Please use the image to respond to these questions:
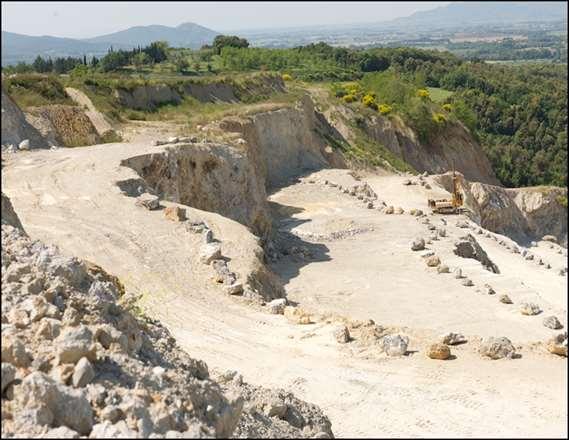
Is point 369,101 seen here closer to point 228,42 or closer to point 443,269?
point 228,42

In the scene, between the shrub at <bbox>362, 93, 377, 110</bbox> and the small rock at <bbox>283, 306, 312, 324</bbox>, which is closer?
the small rock at <bbox>283, 306, 312, 324</bbox>

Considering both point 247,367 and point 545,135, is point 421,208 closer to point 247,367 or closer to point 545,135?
point 247,367

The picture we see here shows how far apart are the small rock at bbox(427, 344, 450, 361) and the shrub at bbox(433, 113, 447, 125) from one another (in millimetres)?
39942

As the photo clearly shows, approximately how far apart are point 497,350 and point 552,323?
7.87ft

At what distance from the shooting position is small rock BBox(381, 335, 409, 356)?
35.2ft

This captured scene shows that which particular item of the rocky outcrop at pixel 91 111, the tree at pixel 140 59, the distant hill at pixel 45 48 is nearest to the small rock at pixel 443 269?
the distant hill at pixel 45 48

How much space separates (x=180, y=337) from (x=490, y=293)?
7.90 m

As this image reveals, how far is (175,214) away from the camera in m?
15.6

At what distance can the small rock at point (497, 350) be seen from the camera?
1055cm

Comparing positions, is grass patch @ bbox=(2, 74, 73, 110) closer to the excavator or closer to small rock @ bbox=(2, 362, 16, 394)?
the excavator

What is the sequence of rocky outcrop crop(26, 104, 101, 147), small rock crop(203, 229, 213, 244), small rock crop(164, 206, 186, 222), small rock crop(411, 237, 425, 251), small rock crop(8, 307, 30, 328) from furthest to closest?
rocky outcrop crop(26, 104, 101, 147), small rock crop(411, 237, 425, 251), small rock crop(164, 206, 186, 222), small rock crop(203, 229, 213, 244), small rock crop(8, 307, 30, 328)

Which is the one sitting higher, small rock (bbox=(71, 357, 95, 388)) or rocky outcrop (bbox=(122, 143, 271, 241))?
small rock (bbox=(71, 357, 95, 388))

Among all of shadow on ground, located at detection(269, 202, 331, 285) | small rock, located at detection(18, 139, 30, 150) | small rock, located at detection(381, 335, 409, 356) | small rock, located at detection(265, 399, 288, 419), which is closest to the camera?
small rock, located at detection(265, 399, 288, 419)

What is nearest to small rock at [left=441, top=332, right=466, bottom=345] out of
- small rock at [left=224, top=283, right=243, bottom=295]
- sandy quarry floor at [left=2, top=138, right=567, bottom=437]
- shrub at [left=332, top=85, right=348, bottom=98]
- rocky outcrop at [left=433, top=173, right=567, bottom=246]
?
sandy quarry floor at [left=2, top=138, right=567, bottom=437]
